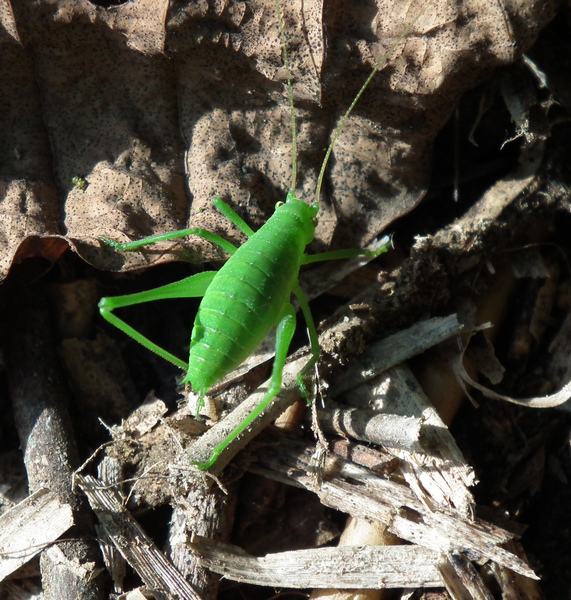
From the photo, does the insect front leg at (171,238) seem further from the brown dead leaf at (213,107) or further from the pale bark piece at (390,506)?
the pale bark piece at (390,506)

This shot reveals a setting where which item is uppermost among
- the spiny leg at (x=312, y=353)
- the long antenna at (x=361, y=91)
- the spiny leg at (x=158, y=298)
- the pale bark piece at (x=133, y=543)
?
the long antenna at (x=361, y=91)

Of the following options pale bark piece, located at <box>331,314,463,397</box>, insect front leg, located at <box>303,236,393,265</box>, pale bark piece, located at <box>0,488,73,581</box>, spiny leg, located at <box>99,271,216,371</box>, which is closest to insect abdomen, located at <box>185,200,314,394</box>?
insect front leg, located at <box>303,236,393,265</box>

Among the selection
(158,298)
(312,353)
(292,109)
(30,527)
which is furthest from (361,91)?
(30,527)

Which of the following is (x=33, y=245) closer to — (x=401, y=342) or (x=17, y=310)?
(x=17, y=310)

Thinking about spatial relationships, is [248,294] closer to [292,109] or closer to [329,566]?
[292,109]

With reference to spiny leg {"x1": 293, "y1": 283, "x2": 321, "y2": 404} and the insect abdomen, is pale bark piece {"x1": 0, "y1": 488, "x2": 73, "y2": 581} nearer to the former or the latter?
the insect abdomen

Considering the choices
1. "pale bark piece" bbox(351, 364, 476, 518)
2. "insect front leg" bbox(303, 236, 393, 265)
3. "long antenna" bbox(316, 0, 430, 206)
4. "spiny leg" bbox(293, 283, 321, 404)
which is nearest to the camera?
"pale bark piece" bbox(351, 364, 476, 518)

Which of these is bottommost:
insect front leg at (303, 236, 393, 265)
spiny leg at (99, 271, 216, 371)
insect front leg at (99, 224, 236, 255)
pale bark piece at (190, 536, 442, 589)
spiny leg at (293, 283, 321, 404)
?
pale bark piece at (190, 536, 442, 589)

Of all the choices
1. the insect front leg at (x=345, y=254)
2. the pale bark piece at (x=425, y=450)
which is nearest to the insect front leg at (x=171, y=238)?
the insect front leg at (x=345, y=254)
